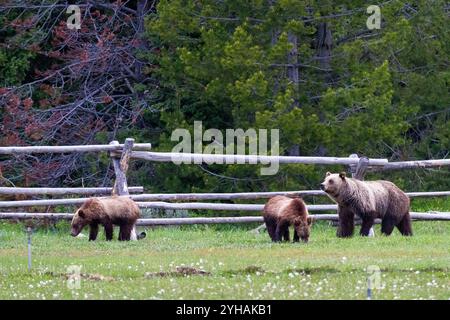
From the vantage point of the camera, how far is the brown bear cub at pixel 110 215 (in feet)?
55.9

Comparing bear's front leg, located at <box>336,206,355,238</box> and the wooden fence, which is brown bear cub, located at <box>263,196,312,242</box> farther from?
the wooden fence

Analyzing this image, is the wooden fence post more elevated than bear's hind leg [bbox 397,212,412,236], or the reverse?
the wooden fence post

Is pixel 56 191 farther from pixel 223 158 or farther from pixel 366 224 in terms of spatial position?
pixel 366 224

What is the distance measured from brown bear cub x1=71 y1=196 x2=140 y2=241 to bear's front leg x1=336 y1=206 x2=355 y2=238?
3.02 meters

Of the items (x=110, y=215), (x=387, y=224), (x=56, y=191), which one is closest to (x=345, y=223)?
(x=387, y=224)

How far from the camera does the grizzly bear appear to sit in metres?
16.7

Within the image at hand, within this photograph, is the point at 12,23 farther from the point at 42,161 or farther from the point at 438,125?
the point at 438,125

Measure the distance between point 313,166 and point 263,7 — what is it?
3.24m

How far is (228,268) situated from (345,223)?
4.57 m

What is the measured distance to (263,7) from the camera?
877 inches

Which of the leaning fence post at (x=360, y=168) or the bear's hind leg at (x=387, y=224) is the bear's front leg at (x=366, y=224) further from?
the leaning fence post at (x=360, y=168)

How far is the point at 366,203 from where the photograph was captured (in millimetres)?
16812

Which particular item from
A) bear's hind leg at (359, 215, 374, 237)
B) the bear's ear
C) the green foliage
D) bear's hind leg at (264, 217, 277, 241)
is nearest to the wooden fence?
the bear's ear
